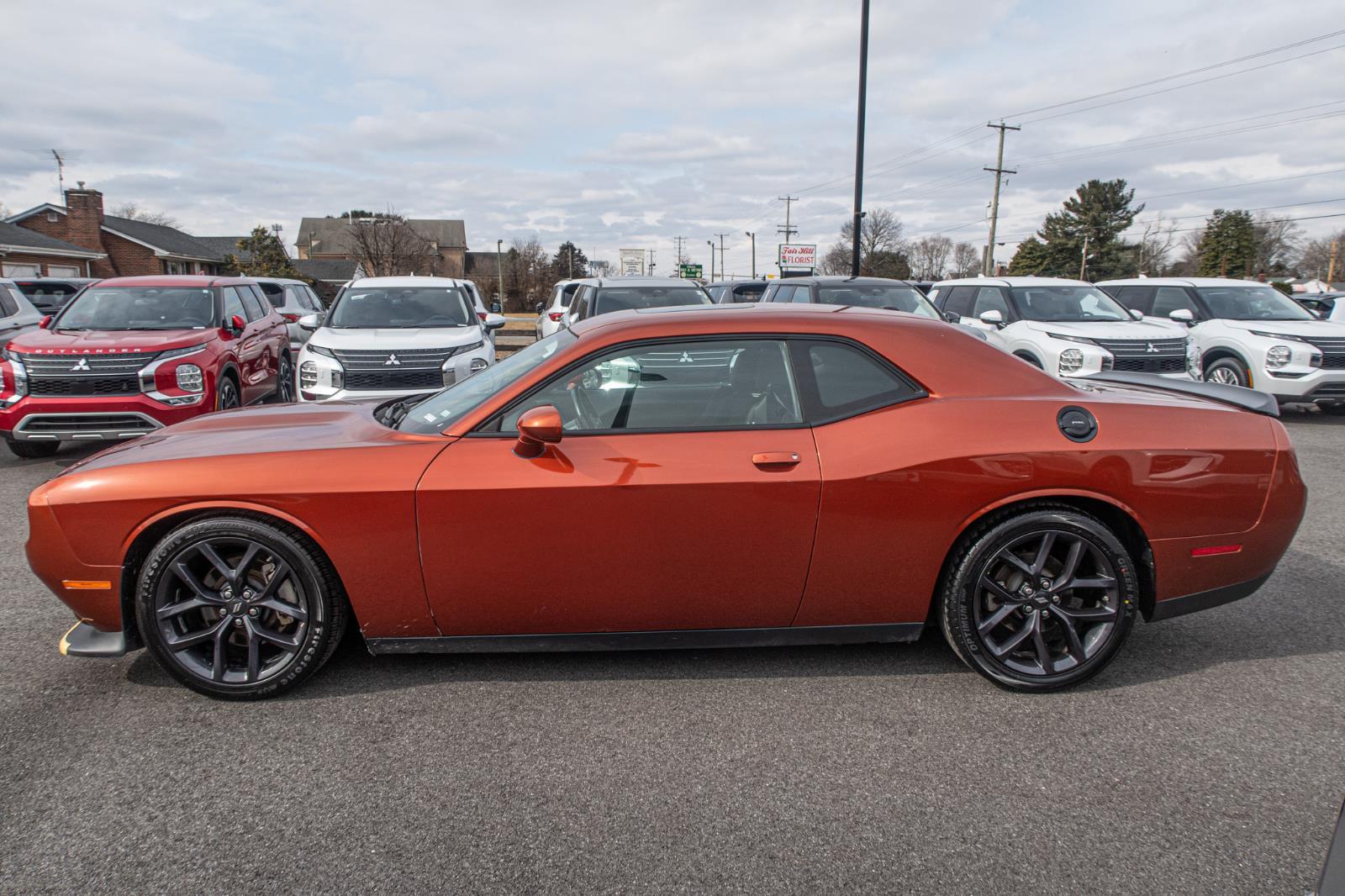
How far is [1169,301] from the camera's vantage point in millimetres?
12273

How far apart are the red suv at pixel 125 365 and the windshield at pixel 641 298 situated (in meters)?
4.18

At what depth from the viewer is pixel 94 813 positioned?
2.58 meters

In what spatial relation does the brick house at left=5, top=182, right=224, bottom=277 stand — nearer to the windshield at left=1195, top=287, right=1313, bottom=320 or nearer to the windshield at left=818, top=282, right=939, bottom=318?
the windshield at left=818, top=282, right=939, bottom=318

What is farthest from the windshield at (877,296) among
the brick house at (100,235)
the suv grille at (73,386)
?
the brick house at (100,235)

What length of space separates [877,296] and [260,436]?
9.19m

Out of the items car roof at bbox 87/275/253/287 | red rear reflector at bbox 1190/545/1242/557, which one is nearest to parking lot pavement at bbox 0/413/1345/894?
red rear reflector at bbox 1190/545/1242/557

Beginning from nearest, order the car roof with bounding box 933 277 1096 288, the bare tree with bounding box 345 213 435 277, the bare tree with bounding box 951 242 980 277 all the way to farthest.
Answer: the car roof with bounding box 933 277 1096 288 < the bare tree with bounding box 345 213 435 277 < the bare tree with bounding box 951 242 980 277

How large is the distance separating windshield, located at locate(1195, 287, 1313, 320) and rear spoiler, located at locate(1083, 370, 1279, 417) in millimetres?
9041

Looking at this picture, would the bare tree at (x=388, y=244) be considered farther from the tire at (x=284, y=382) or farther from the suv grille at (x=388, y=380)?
the suv grille at (x=388, y=380)

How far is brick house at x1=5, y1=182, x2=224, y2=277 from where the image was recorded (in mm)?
44781

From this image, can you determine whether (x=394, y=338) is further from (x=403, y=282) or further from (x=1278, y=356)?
(x=1278, y=356)

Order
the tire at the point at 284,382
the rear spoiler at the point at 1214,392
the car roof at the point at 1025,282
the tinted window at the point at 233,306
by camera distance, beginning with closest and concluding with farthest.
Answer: the rear spoiler at the point at 1214,392 → the tinted window at the point at 233,306 → the tire at the point at 284,382 → the car roof at the point at 1025,282

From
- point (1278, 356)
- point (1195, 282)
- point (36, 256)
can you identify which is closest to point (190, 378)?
point (1278, 356)

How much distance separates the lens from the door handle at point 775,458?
3.16 meters
